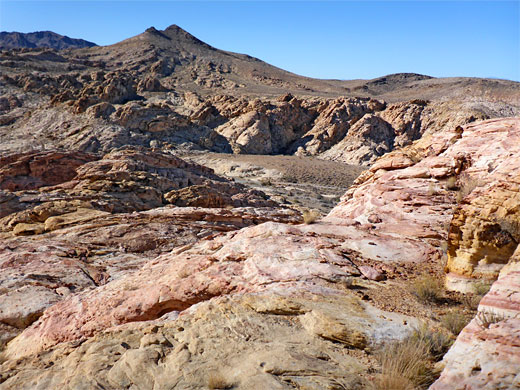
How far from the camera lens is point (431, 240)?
646cm

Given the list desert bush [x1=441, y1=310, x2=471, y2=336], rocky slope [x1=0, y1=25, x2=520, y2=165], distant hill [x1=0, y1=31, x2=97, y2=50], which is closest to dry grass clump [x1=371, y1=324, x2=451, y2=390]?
desert bush [x1=441, y1=310, x2=471, y2=336]

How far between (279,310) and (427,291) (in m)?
1.69

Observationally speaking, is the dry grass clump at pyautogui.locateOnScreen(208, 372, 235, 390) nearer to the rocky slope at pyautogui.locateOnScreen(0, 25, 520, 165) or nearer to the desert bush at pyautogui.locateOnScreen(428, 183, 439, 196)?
the desert bush at pyautogui.locateOnScreen(428, 183, 439, 196)

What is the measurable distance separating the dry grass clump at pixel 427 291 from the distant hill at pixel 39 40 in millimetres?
185179

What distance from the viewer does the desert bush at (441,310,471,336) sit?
394 cm

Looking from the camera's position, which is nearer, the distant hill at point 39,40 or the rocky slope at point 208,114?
the rocky slope at point 208,114

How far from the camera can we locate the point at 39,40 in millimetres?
172750

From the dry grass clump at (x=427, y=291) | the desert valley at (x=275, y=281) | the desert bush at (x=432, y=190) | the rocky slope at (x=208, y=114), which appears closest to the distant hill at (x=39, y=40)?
the rocky slope at (x=208, y=114)

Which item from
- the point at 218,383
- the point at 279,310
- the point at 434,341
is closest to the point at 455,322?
the point at 434,341

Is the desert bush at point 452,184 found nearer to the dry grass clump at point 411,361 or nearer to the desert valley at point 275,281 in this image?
the desert valley at point 275,281

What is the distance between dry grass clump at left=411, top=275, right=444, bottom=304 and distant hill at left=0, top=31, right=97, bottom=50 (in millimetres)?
185179

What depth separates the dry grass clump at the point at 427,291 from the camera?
183 inches

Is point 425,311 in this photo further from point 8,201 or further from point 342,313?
point 8,201

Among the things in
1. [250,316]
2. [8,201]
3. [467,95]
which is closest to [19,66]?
[8,201]
